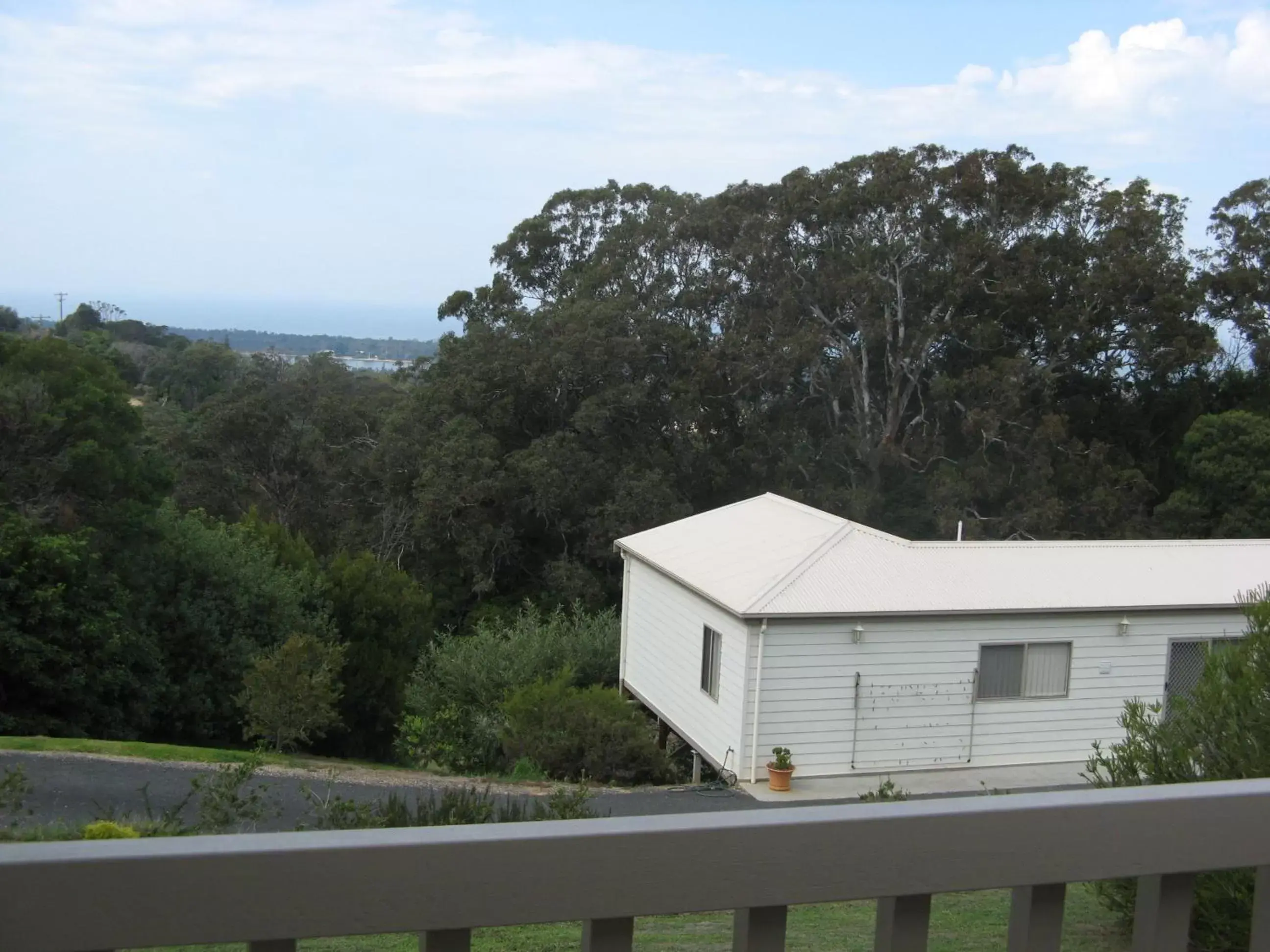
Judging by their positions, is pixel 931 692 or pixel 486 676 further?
pixel 486 676

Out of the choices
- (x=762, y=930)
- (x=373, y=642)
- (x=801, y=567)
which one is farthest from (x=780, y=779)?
(x=762, y=930)

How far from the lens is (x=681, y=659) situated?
52.1ft

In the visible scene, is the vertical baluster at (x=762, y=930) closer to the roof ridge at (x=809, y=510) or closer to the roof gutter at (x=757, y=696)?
the roof gutter at (x=757, y=696)

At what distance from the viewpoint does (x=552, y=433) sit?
92.6 ft

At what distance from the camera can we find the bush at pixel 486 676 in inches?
612

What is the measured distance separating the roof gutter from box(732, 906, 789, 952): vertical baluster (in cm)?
1230

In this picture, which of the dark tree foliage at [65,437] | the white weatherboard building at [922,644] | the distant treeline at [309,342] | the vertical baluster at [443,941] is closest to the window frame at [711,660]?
the white weatherboard building at [922,644]

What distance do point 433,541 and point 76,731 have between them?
422 inches

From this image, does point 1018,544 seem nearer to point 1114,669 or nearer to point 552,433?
Result: point 1114,669

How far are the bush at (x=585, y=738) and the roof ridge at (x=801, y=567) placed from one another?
1988mm

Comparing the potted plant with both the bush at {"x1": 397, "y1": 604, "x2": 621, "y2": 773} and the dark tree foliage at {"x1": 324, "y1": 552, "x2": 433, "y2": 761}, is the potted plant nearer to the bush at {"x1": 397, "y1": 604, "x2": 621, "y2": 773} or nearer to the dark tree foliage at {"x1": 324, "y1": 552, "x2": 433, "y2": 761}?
the bush at {"x1": 397, "y1": 604, "x2": 621, "y2": 773}

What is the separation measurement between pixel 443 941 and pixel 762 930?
37 cm

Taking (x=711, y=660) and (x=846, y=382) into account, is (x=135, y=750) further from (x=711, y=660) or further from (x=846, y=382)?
(x=846, y=382)

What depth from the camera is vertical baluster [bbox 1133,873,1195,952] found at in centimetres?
154
